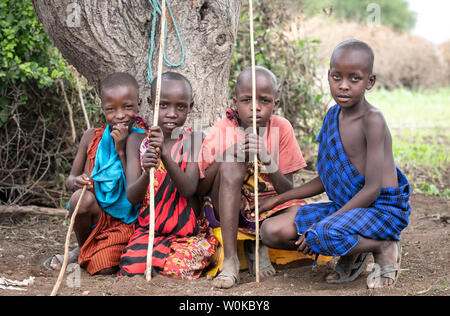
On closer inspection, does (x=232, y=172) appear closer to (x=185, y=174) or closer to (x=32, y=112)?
(x=185, y=174)

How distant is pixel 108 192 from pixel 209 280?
0.80 meters

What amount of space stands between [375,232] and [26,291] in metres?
1.71

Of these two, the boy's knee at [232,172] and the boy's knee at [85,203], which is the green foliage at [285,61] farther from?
the boy's knee at [85,203]

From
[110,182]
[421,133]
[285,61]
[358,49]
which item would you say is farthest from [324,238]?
[421,133]

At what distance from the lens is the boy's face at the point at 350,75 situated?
2580mm

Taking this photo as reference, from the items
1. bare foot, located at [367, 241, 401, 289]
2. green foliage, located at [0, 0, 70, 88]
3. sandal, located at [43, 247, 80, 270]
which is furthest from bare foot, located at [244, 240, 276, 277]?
green foliage, located at [0, 0, 70, 88]

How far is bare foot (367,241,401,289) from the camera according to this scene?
246 cm

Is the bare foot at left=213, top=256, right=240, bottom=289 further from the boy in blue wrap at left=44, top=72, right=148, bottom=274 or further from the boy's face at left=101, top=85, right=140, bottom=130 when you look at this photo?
the boy's face at left=101, top=85, right=140, bottom=130

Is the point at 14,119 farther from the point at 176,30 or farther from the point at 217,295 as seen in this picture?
the point at 217,295

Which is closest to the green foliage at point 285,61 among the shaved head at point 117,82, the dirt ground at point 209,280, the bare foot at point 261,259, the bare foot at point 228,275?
the dirt ground at point 209,280

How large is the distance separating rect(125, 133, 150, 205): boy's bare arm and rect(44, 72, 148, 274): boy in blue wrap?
59mm

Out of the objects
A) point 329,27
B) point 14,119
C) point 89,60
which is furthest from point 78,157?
point 329,27

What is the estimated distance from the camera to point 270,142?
118 inches

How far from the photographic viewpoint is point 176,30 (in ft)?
10.9
